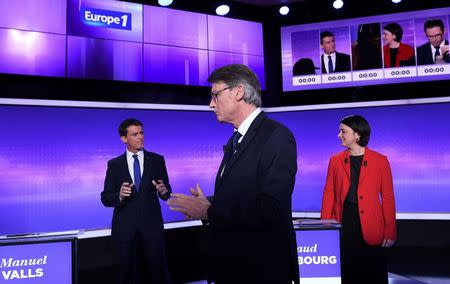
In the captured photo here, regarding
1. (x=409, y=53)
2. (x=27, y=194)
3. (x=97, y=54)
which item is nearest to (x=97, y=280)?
(x=27, y=194)

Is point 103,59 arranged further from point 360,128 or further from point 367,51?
point 367,51

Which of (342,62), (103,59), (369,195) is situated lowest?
(369,195)

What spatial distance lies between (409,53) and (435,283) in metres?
2.79

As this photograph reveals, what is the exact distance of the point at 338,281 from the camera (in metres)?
3.39

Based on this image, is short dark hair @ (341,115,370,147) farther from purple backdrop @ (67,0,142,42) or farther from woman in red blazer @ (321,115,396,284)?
purple backdrop @ (67,0,142,42)

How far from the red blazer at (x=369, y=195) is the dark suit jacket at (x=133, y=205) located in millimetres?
1505

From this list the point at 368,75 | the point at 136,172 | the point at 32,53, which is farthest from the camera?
the point at 368,75

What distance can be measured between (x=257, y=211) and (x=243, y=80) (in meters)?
0.58

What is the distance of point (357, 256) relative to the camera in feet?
11.1

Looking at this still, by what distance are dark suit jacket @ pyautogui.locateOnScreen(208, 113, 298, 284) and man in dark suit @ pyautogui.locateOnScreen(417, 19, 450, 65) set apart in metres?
4.28

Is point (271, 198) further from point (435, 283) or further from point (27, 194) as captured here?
point (435, 283)

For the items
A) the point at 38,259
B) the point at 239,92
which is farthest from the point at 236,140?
the point at 38,259

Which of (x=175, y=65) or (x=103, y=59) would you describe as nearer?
(x=103, y=59)

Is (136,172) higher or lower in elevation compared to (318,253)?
higher
